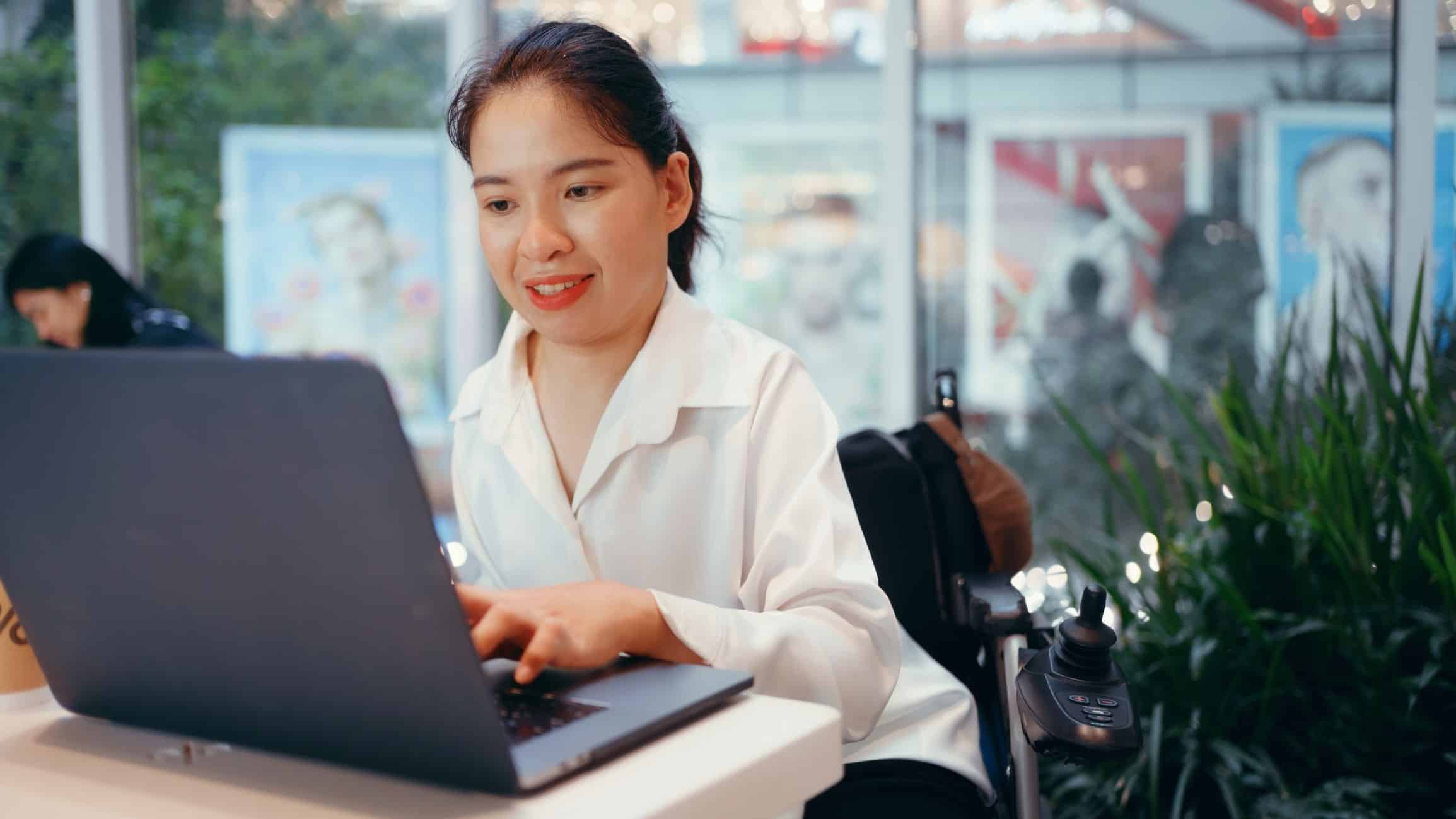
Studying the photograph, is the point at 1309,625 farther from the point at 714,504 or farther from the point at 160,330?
the point at 160,330

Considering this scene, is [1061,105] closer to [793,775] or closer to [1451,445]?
[1451,445]

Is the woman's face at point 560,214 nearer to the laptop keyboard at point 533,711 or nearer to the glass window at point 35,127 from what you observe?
the laptop keyboard at point 533,711

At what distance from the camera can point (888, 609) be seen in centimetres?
100

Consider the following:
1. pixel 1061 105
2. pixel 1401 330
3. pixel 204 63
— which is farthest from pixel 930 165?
pixel 204 63

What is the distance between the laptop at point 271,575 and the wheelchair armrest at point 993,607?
23.5 inches

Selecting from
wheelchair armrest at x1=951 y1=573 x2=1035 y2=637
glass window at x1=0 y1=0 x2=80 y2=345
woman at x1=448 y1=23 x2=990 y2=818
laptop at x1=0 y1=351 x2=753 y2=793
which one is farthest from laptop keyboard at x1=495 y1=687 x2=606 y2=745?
glass window at x1=0 y1=0 x2=80 y2=345

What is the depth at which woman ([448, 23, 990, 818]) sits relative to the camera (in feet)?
3.40

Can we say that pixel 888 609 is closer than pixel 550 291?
Yes

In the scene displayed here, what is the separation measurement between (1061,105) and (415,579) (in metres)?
3.07

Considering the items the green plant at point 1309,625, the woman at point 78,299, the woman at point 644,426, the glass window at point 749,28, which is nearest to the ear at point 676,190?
the woman at point 644,426

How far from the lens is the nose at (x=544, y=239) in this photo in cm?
107

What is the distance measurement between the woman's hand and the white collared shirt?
0.18 meters

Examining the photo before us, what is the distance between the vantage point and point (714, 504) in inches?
45.2

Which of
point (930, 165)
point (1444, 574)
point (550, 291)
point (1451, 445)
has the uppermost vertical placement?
point (930, 165)
